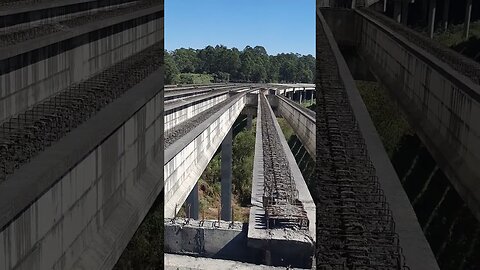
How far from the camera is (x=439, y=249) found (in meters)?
Answer: 16.2

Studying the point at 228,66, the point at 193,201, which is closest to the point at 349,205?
the point at 193,201

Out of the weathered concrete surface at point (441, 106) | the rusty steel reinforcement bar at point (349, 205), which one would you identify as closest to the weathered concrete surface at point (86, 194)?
the rusty steel reinforcement bar at point (349, 205)

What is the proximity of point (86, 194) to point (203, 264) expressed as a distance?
11.1m

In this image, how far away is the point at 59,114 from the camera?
12664 millimetres

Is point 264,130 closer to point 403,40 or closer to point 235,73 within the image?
point 403,40

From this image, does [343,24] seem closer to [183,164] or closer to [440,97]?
[183,164]

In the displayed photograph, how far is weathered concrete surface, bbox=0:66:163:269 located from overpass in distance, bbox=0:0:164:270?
2 cm

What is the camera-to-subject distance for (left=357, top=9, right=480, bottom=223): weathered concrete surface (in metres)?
11.4

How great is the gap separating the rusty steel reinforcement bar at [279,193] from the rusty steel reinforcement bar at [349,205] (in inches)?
329

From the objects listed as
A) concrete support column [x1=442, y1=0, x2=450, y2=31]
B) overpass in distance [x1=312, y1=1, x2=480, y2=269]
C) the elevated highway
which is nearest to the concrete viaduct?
overpass in distance [x1=312, y1=1, x2=480, y2=269]

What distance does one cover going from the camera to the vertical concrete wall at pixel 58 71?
43.9 ft

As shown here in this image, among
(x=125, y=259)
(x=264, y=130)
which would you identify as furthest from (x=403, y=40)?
(x=264, y=130)

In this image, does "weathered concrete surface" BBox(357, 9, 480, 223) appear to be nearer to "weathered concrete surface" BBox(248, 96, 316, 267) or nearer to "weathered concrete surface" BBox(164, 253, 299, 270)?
"weathered concrete surface" BBox(248, 96, 316, 267)

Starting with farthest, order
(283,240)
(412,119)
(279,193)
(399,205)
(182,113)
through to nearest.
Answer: (182,113) < (279,193) < (283,240) < (412,119) < (399,205)
